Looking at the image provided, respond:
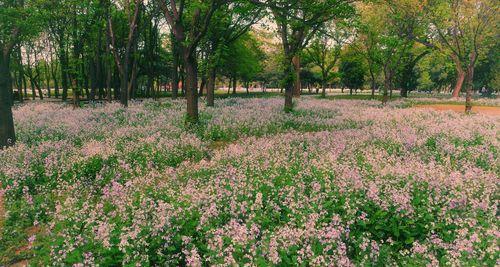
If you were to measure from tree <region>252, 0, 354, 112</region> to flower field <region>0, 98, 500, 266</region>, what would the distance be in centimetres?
548

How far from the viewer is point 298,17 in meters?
16.2

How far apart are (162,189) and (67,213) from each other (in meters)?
2.12

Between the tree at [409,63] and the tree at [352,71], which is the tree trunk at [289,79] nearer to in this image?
the tree at [409,63]

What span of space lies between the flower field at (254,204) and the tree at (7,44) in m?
1.12

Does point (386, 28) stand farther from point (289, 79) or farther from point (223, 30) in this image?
point (289, 79)

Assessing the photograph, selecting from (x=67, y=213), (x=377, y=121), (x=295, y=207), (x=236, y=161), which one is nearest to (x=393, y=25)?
(x=377, y=121)

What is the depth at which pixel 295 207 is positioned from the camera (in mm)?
6652

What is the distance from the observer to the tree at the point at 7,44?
1230 cm

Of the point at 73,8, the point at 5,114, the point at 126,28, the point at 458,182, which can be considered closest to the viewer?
the point at 458,182

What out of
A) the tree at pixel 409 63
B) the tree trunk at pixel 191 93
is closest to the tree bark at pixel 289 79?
the tree trunk at pixel 191 93

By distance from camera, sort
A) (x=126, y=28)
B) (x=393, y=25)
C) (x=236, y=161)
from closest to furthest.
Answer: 1. (x=236, y=161)
2. (x=393, y=25)
3. (x=126, y=28)

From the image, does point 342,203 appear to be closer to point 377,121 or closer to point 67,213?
point 67,213

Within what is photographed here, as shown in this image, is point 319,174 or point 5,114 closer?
point 319,174

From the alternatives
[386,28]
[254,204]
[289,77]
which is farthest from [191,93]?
[386,28]
